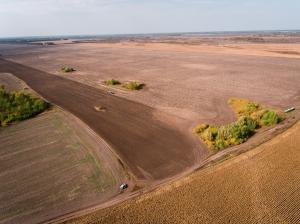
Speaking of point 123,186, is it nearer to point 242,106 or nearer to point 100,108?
point 100,108

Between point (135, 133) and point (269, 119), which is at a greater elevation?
point (269, 119)

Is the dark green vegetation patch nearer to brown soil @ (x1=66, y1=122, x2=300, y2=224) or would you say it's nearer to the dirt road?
the dirt road

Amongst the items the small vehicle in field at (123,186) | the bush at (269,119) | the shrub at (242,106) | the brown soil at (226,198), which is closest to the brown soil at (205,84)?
the shrub at (242,106)

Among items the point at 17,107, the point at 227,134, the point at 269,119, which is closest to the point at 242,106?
the point at 269,119

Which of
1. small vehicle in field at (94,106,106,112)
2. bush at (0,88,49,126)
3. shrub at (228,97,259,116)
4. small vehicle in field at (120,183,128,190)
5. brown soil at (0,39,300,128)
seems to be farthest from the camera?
small vehicle in field at (94,106,106,112)

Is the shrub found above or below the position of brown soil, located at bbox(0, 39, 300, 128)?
above

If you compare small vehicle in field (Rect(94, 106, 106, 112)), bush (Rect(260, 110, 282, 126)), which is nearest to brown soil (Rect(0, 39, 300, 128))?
bush (Rect(260, 110, 282, 126))
